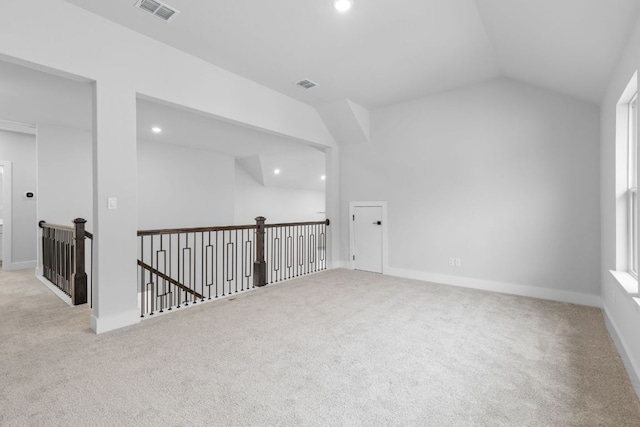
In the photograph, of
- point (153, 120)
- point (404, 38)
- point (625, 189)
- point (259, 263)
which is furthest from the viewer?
point (153, 120)

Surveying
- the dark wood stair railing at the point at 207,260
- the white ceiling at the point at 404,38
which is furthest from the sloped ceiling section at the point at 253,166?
the white ceiling at the point at 404,38

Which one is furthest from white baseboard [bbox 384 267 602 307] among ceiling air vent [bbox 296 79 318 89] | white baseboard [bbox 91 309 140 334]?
white baseboard [bbox 91 309 140 334]

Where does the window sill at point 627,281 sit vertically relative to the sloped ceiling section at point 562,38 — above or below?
below

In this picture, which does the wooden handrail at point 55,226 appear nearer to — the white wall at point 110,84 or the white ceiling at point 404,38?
the white wall at point 110,84

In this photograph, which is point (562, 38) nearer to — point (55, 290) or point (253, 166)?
point (55, 290)

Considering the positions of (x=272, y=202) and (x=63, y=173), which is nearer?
(x=63, y=173)

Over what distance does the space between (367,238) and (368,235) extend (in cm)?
6

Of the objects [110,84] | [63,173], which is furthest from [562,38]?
[63,173]

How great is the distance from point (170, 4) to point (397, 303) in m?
3.77

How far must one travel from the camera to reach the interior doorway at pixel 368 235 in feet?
17.4

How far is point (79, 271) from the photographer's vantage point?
363 centimetres

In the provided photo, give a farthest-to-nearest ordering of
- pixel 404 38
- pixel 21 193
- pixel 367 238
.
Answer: pixel 21 193
pixel 367 238
pixel 404 38

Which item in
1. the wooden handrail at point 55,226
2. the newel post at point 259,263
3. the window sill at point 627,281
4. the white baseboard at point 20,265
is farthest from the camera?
the white baseboard at point 20,265

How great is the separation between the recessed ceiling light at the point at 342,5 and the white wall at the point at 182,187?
5.33m
